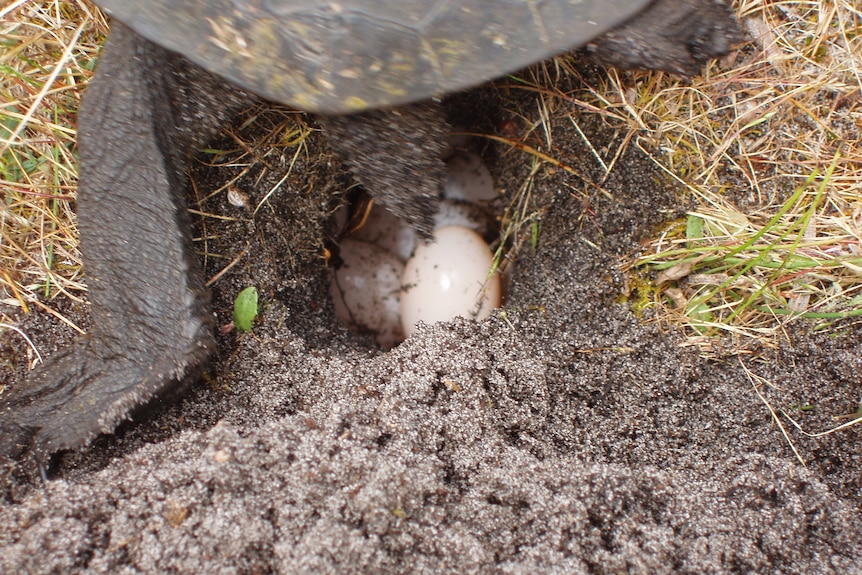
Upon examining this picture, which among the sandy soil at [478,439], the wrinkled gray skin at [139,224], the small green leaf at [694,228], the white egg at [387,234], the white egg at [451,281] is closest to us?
the sandy soil at [478,439]

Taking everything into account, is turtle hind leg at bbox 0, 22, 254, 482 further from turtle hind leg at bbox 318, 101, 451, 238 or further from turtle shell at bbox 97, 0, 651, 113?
turtle hind leg at bbox 318, 101, 451, 238

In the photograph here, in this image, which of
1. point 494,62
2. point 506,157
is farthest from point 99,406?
point 506,157

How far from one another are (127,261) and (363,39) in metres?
0.62

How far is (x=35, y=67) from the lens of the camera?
1.26 m

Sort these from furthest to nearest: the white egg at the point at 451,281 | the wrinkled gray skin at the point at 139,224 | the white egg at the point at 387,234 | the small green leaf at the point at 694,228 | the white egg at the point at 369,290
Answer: the white egg at the point at 387,234 < the white egg at the point at 369,290 < the white egg at the point at 451,281 < the small green leaf at the point at 694,228 < the wrinkled gray skin at the point at 139,224

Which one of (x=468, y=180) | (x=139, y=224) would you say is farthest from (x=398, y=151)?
(x=468, y=180)

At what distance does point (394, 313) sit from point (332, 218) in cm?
32

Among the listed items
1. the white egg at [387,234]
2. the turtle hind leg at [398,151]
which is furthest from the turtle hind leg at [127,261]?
the white egg at [387,234]

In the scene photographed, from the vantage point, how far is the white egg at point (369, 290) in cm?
166

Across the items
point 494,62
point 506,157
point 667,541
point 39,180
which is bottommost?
point 667,541

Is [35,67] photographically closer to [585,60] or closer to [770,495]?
[585,60]

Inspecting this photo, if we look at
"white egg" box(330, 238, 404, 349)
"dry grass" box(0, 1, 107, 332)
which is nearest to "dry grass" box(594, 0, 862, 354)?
"white egg" box(330, 238, 404, 349)

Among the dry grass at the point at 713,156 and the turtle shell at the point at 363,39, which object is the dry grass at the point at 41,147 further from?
the turtle shell at the point at 363,39

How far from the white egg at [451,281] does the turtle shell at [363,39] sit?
1.66 feet
